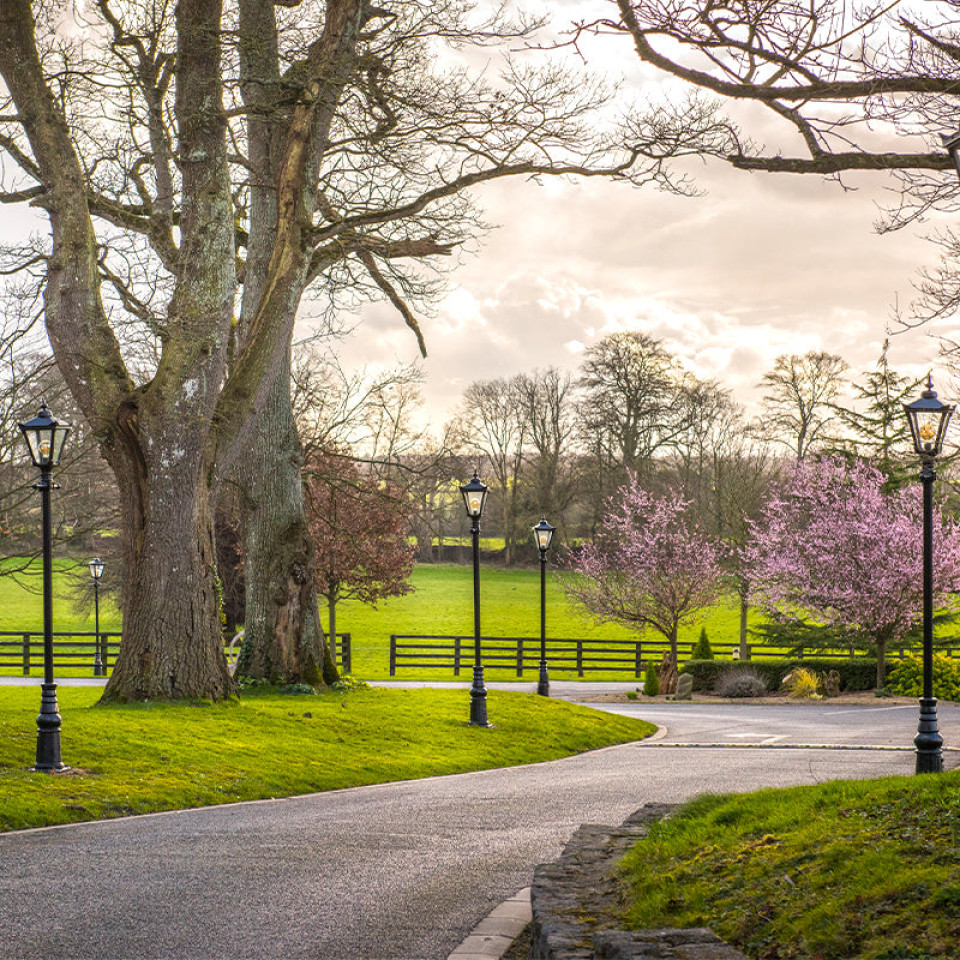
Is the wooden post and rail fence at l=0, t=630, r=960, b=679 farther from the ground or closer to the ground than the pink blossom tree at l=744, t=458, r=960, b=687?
closer to the ground

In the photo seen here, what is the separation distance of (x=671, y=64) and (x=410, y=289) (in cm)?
1398

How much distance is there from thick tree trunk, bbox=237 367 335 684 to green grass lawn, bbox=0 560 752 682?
18023 mm

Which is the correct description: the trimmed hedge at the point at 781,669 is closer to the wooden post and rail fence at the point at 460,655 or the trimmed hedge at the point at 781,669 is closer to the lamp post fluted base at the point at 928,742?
the wooden post and rail fence at the point at 460,655

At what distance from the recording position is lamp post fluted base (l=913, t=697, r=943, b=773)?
11852mm

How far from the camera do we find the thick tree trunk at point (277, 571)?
18906 mm

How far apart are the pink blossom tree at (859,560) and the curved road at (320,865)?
15.3 metres

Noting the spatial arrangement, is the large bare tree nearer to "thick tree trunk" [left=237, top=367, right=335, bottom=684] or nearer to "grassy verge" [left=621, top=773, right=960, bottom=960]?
"thick tree trunk" [left=237, top=367, right=335, bottom=684]

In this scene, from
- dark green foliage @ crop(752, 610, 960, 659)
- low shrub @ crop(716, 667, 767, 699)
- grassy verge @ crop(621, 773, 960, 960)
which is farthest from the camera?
dark green foliage @ crop(752, 610, 960, 659)

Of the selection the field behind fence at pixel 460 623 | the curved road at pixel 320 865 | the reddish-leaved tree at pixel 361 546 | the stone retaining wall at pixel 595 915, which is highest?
the reddish-leaved tree at pixel 361 546

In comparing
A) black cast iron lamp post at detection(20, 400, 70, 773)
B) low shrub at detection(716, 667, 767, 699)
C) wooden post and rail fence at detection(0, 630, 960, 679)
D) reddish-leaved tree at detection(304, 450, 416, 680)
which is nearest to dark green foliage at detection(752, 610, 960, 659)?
wooden post and rail fence at detection(0, 630, 960, 679)

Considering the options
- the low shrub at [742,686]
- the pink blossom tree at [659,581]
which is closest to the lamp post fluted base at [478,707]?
the pink blossom tree at [659,581]

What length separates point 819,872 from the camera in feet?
15.8

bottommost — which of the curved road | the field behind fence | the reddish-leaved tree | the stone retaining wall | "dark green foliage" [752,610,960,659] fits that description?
the field behind fence

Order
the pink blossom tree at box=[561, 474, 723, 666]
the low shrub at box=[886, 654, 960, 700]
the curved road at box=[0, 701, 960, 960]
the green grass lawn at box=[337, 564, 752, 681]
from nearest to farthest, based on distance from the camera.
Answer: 1. the curved road at box=[0, 701, 960, 960]
2. the low shrub at box=[886, 654, 960, 700]
3. the pink blossom tree at box=[561, 474, 723, 666]
4. the green grass lawn at box=[337, 564, 752, 681]
